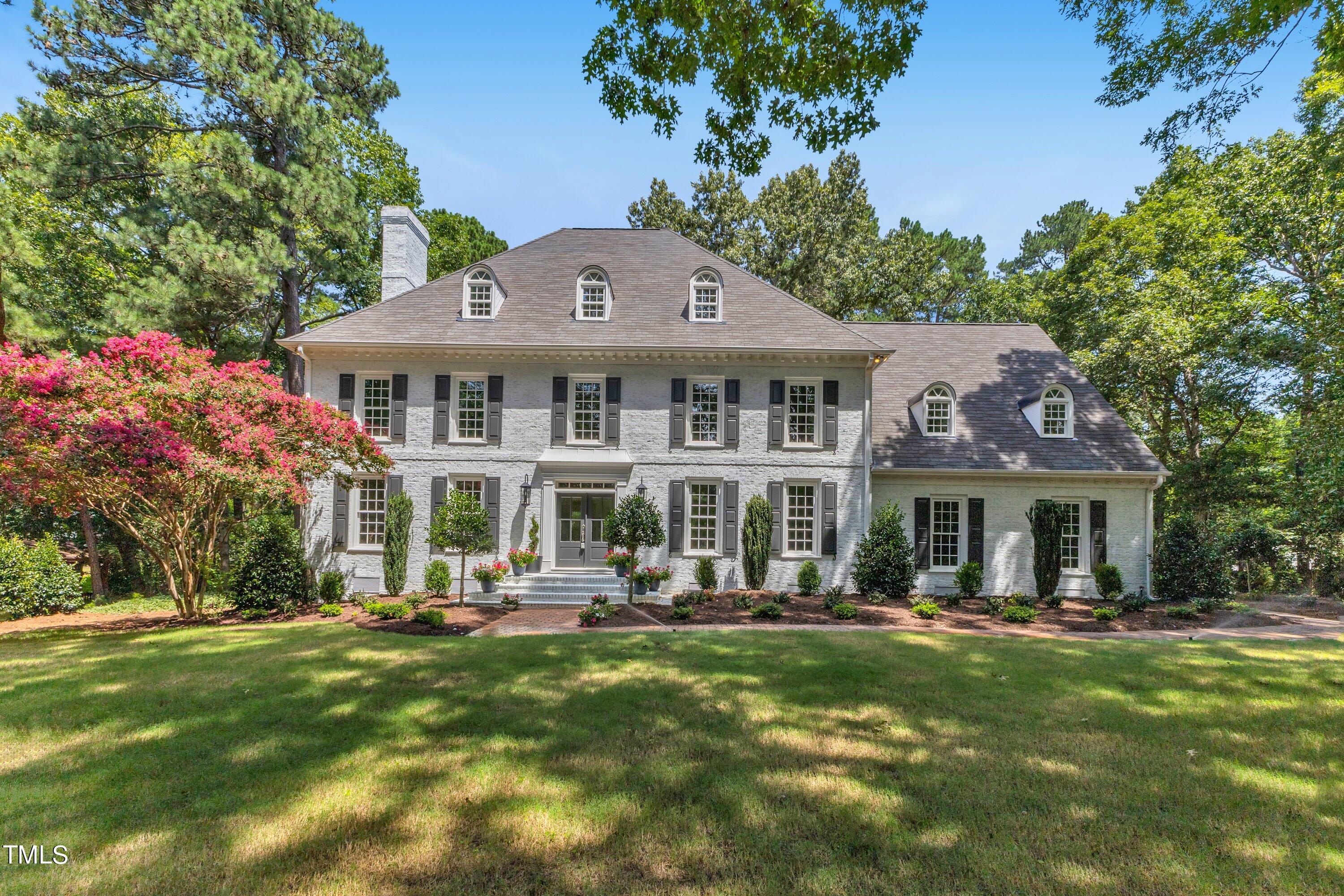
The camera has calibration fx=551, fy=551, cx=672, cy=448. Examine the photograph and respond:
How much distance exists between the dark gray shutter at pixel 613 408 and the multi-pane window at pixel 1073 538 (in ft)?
40.3

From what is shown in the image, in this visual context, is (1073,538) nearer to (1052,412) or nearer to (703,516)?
(1052,412)

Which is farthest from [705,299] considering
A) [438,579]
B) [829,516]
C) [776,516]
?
[438,579]

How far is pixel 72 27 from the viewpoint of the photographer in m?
14.6

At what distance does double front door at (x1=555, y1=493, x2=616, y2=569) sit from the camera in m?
15.1

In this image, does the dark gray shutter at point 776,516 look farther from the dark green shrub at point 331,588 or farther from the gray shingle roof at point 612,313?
the dark green shrub at point 331,588

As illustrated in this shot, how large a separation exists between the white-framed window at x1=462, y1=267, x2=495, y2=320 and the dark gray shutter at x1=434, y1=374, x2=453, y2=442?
2043 millimetres

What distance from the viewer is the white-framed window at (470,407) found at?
599 inches

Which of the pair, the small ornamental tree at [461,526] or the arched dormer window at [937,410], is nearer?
the small ornamental tree at [461,526]

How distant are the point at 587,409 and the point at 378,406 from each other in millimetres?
5749

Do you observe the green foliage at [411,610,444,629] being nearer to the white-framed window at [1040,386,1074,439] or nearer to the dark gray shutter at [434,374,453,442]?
the dark gray shutter at [434,374,453,442]

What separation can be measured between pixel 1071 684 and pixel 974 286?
1264 inches

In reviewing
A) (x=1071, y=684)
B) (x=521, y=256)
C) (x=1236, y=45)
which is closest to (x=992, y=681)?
(x=1071, y=684)

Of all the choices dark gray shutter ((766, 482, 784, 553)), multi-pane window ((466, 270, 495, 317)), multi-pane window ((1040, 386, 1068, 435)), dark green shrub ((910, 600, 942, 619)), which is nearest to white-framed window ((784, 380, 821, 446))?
dark gray shutter ((766, 482, 784, 553))

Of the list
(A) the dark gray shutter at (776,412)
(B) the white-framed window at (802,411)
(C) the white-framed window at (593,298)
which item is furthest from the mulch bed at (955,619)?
(C) the white-framed window at (593,298)
